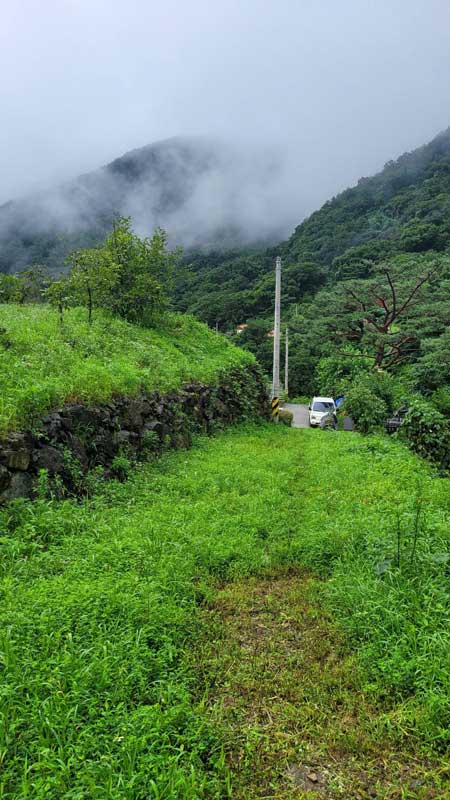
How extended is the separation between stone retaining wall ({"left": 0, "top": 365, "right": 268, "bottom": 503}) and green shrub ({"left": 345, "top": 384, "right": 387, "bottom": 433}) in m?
6.96

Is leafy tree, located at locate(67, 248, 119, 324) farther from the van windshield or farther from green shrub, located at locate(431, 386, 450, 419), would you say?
the van windshield

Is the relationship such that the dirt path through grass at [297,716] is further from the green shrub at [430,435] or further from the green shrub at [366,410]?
the green shrub at [366,410]

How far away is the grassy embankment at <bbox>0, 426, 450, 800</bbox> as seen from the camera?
8.14ft

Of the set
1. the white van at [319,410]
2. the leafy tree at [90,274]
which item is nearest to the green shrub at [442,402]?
the white van at [319,410]

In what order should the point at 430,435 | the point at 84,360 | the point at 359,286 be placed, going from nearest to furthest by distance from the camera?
1. the point at 84,360
2. the point at 430,435
3. the point at 359,286

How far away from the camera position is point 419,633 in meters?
3.49

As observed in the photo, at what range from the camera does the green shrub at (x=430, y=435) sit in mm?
10352

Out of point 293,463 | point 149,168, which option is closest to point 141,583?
point 293,463

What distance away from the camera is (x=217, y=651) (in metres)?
3.54

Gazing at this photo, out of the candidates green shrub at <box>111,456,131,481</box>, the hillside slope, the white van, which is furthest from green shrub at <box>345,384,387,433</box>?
the hillside slope

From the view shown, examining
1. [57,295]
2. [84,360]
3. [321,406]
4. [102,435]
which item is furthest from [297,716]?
[321,406]

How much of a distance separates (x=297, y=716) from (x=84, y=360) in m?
6.93

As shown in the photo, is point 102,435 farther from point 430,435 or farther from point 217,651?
point 430,435

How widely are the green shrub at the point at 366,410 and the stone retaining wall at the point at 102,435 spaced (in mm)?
6956
